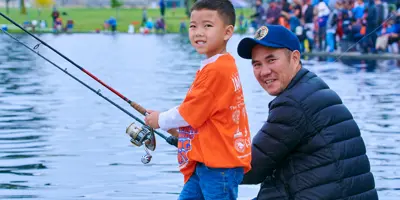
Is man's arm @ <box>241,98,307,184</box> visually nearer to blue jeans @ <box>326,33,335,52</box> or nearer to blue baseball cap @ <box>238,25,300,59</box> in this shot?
blue baseball cap @ <box>238,25,300,59</box>

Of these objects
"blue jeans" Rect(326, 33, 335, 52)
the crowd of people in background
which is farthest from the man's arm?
"blue jeans" Rect(326, 33, 335, 52)

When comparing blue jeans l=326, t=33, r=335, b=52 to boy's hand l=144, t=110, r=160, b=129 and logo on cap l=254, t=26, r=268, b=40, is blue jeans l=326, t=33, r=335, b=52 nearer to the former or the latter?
boy's hand l=144, t=110, r=160, b=129

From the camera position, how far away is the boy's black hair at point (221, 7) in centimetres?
549

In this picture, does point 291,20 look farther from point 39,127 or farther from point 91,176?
point 91,176

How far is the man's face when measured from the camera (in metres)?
5.31

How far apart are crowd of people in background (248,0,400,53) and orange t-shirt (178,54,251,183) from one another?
24014 mm

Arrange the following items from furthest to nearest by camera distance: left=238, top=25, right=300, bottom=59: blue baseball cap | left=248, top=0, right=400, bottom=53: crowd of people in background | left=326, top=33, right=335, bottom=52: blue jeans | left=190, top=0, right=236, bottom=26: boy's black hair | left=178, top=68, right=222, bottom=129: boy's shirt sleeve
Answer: left=326, top=33, right=335, bottom=52: blue jeans < left=248, top=0, right=400, bottom=53: crowd of people in background < left=190, top=0, right=236, bottom=26: boy's black hair < left=178, top=68, right=222, bottom=129: boy's shirt sleeve < left=238, top=25, right=300, bottom=59: blue baseball cap

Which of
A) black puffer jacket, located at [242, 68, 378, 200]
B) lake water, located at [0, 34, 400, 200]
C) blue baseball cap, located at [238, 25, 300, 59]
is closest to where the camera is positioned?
black puffer jacket, located at [242, 68, 378, 200]

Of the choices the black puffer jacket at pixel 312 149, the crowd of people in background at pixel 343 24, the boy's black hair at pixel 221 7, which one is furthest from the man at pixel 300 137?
the crowd of people in background at pixel 343 24

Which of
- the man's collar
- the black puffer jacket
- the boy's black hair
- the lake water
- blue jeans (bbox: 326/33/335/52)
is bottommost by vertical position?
blue jeans (bbox: 326/33/335/52)

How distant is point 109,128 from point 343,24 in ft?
61.5

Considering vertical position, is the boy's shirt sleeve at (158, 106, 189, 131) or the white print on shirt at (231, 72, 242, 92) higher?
the white print on shirt at (231, 72, 242, 92)

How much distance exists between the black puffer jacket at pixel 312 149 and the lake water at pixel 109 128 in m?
3.46

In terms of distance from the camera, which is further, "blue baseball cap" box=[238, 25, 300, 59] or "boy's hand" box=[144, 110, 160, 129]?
"boy's hand" box=[144, 110, 160, 129]
